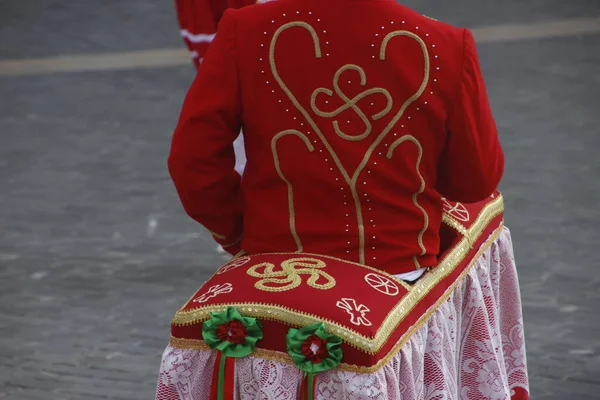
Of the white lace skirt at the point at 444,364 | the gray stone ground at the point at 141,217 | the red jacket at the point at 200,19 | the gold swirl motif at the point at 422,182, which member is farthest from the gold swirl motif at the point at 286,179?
the gray stone ground at the point at 141,217

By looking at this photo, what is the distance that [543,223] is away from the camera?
3.55 m

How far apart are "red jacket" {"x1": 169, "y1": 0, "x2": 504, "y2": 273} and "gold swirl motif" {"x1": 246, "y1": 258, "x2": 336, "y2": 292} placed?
0.19 ft

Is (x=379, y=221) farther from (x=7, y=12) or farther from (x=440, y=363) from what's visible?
(x=7, y=12)

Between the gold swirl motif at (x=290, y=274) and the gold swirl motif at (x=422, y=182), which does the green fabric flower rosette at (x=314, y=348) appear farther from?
the gold swirl motif at (x=422, y=182)

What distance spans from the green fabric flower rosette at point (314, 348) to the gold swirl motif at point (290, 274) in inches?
3.5

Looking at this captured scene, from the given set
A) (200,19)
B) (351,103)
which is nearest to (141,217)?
(200,19)

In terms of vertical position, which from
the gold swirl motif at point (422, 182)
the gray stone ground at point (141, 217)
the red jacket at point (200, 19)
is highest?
the red jacket at point (200, 19)

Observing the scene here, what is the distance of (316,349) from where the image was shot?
1600 millimetres

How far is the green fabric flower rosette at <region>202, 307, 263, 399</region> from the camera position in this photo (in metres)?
1.64

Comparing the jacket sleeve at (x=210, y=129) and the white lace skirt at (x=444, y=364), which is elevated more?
the jacket sleeve at (x=210, y=129)

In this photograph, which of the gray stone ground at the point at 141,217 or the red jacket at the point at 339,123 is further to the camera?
the gray stone ground at the point at 141,217

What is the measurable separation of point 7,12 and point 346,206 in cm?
595

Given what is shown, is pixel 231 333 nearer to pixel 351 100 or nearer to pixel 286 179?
pixel 286 179

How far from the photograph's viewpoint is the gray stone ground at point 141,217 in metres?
2.85
